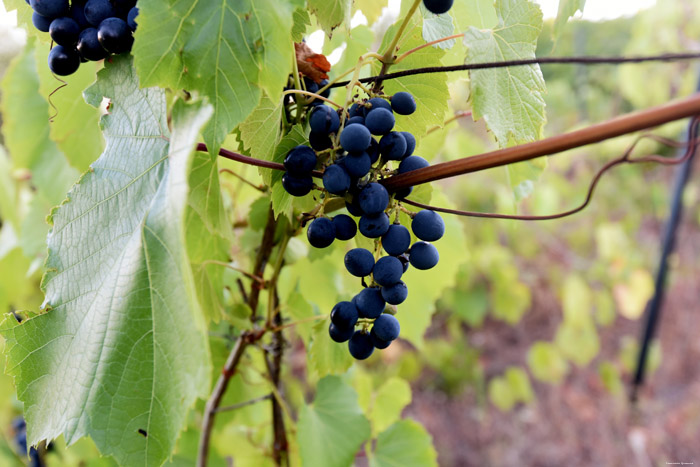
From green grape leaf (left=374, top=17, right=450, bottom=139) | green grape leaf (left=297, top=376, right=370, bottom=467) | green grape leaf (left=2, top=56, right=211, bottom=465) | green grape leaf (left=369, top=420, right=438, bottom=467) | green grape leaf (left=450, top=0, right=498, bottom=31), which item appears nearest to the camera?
green grape leaf (left=2, top=56, right=211, bottom=465)

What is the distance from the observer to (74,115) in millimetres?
853

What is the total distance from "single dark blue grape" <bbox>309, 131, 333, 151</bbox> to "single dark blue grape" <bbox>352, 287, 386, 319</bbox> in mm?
178

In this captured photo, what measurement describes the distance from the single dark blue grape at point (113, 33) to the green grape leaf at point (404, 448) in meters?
0.88

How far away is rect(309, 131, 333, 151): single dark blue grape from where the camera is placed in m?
0.57

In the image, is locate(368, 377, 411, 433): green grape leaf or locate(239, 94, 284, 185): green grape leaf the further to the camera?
locate(368, 377, 411, 433): green grape leaf

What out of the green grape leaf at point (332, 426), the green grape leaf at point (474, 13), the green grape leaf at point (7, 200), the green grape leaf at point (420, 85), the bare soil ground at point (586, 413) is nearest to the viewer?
the green grape leaf at point (420, 85)

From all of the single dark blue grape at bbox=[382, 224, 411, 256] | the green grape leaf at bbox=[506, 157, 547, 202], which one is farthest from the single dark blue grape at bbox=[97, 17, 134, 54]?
the green grape leaf at bbox=[506, 157, 547, 202]

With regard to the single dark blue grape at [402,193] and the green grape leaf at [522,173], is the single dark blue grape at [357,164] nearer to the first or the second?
the single dark blue grape at [402,193]

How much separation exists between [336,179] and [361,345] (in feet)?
0.71

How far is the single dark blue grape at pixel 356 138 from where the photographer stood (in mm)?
517

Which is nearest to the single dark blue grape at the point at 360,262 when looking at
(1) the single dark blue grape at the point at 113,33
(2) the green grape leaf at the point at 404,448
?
(1) the single dark blue grape at the point at 113,33

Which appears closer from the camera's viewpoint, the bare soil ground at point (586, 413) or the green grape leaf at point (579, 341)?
the bare soil ground at point (586, 413)

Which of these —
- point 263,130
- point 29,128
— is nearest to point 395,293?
point 263,130

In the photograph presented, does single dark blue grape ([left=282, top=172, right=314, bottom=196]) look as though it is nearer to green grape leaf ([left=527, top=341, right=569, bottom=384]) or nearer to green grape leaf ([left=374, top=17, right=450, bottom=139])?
green grape leaf ([left=374, top=17, right=450, bottom=139])
